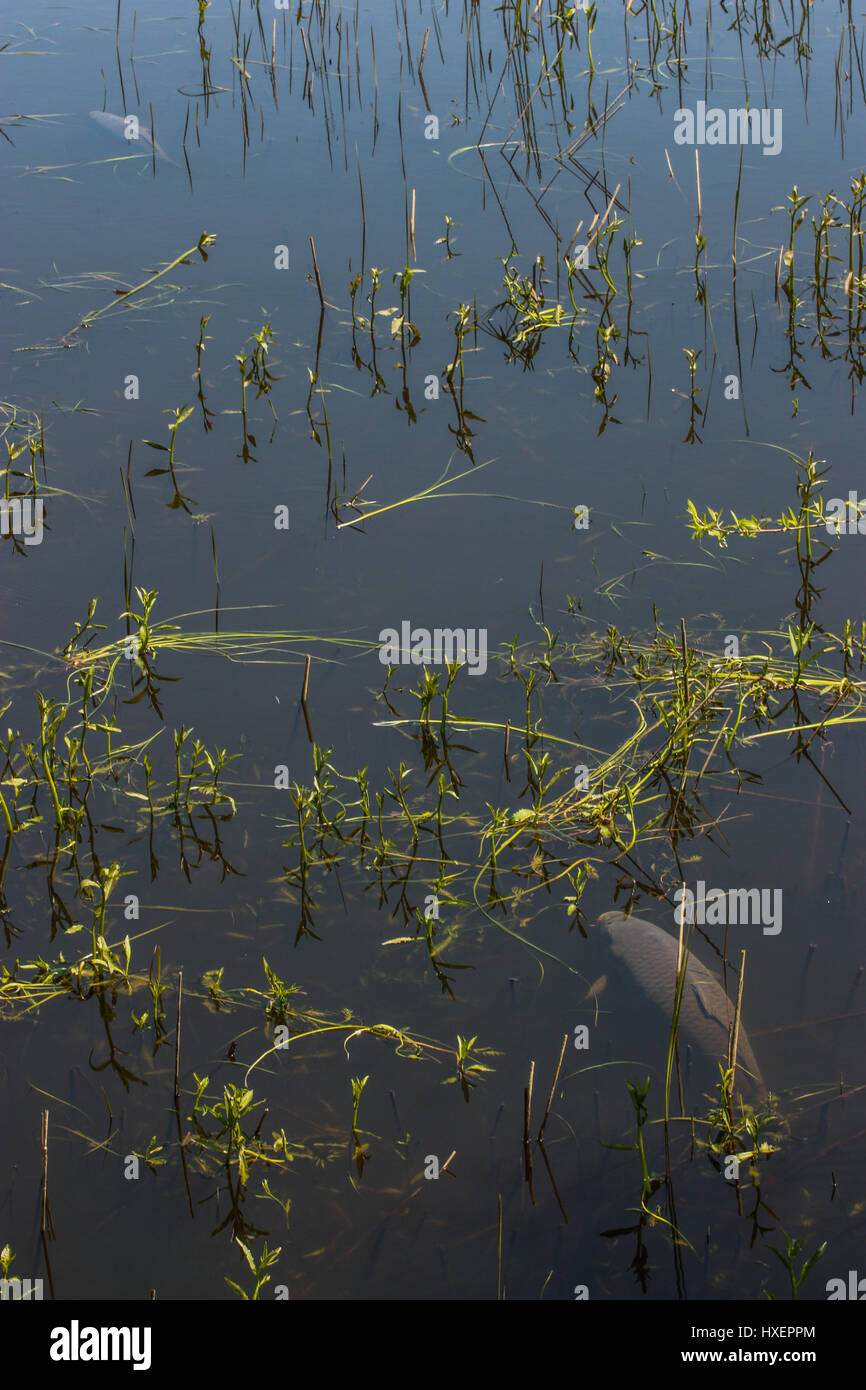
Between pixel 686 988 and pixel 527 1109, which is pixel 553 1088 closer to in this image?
pixel 527 1109

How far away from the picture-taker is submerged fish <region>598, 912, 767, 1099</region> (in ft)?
10.9

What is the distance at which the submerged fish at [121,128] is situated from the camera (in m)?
8.13

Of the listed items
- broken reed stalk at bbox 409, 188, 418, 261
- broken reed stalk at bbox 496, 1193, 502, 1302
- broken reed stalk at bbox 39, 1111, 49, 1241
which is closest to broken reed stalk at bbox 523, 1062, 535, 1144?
broken reed stalk at bbox 496, 1193, 502, 1302

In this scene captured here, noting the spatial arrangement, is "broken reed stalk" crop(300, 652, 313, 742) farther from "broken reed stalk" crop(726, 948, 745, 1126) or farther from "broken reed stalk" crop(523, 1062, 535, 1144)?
"broken reed stalk" crop(726, 948, 745, 1126)

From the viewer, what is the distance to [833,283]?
6.62 metres

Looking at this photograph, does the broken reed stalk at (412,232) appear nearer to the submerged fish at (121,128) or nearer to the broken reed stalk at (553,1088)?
the submerged fish at (121,128)

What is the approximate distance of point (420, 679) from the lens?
178 inches

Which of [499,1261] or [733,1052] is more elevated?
[733,1052]

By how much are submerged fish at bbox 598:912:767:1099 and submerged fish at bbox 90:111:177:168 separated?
266 inches

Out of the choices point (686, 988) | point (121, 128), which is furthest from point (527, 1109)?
point (121, 128)

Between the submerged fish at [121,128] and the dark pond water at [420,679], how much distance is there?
9cm

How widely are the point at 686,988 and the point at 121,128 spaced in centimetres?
742

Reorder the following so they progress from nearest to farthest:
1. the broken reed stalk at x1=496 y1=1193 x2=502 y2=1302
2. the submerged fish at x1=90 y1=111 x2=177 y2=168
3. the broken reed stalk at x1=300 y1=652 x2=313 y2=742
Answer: the broken reed stalk at x1=496 y1=1193 x2=502 y2=1302, the broken reed stalk at x1=300 y1=652 x2=313 y2=742, the submerged fish at x1=90 y1=111 x2=177 y2=168

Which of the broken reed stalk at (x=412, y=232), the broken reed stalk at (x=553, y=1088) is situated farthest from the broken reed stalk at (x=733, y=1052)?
the broken reed stalk at (x=412, y=232)
